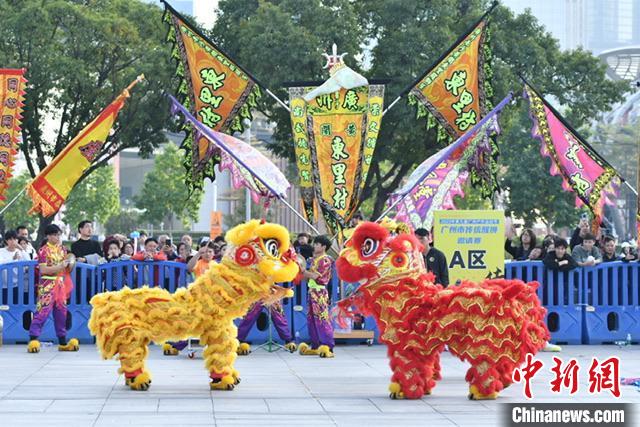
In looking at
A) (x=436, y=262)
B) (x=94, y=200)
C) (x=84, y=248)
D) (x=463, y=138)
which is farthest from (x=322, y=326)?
(x=94, y=200)

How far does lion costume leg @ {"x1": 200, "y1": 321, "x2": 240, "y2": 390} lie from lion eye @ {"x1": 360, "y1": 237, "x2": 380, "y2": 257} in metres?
1.53

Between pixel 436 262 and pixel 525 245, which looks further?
pixel 525 245

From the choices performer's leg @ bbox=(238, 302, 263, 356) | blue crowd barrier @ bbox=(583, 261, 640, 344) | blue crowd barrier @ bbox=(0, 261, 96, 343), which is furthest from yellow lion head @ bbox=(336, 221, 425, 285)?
blue crowd barrier @ bbox=(0, 261, 96, 343)

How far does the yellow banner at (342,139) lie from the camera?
18594 millimetres

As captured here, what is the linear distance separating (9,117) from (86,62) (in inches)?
551

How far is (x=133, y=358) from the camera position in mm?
12164

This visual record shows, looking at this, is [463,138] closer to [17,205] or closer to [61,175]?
[61,175]

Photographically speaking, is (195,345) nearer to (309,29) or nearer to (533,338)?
(533,338)

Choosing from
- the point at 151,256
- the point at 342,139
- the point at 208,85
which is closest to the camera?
the point at 151,256

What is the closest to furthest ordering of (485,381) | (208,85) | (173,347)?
(485,381), (173,347), (208,85)

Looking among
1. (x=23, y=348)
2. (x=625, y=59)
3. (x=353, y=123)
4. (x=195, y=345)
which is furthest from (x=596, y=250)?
(x=625, y=59)

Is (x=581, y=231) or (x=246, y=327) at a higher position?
(x=581, y=231)
